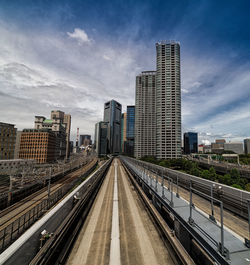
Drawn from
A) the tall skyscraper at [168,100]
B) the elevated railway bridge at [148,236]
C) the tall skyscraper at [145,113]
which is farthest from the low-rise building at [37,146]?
the elevated railway bridge at [148,236]

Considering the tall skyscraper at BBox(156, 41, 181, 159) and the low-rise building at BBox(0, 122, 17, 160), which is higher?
the tall skyscraper at BBox(156, 41, 181, 159)

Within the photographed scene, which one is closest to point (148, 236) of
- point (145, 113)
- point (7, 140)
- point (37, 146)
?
point (7, 140)

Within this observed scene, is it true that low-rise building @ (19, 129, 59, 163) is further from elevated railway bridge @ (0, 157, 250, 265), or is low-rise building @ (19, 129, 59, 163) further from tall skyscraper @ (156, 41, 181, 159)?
elevated railway bridge @ (0, 157, 250, 265)

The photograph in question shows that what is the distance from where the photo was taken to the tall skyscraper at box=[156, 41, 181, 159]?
83.6 metres

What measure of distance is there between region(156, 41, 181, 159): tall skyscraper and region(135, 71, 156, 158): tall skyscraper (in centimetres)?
2870

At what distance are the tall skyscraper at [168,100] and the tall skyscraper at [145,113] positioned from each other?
2870 cm

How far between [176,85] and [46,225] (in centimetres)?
9614

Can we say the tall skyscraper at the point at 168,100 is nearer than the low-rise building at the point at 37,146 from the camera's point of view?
Yes

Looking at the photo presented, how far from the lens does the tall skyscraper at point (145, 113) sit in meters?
115

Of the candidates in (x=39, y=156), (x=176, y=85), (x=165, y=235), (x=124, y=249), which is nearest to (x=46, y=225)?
(x=124, y=249)

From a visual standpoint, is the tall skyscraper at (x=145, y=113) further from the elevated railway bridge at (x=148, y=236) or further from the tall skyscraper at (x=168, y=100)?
the elevated railway bridge at (x=148, y=236)

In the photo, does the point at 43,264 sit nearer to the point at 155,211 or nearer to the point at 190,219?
the point at 190,219

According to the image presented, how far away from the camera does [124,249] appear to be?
20.4 ft

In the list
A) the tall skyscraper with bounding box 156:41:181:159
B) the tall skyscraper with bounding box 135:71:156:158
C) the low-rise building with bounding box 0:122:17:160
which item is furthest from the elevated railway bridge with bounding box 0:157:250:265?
the tall skyscraper with bounding box 135:71:156:158
